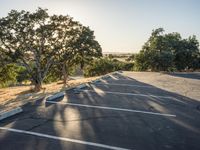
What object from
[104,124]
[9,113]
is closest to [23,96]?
[9,113]

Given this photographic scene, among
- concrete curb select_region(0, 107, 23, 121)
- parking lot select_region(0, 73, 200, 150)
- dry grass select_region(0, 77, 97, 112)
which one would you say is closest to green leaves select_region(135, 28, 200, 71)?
dry grass select_region(0, 77, 97, 112)

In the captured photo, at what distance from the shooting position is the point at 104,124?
8055 mm

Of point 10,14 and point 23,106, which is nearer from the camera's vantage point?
point 23,106

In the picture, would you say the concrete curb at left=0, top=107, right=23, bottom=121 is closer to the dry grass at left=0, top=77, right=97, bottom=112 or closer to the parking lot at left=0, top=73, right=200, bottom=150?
the parking lot at left=0, top=73, right=200, bottom=150

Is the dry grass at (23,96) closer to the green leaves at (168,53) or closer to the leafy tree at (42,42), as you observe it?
the leafy tree at (42,42)

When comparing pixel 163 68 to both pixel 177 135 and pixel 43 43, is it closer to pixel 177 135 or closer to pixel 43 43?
pixel 43 43

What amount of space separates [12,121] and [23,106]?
1.90 meters

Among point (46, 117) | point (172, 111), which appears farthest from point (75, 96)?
point (172, 111)

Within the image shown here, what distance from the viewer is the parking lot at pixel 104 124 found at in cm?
653

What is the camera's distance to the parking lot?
6525 mm

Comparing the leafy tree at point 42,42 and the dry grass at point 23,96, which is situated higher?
the leafy tree at point 42,42

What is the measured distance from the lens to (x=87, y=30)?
28797 mm

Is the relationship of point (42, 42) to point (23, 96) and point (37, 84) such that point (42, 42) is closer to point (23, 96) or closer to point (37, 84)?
point (37, 84)

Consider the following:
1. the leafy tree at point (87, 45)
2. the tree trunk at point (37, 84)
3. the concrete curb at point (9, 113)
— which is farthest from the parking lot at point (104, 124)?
the leafy tree at point (87, 45)
